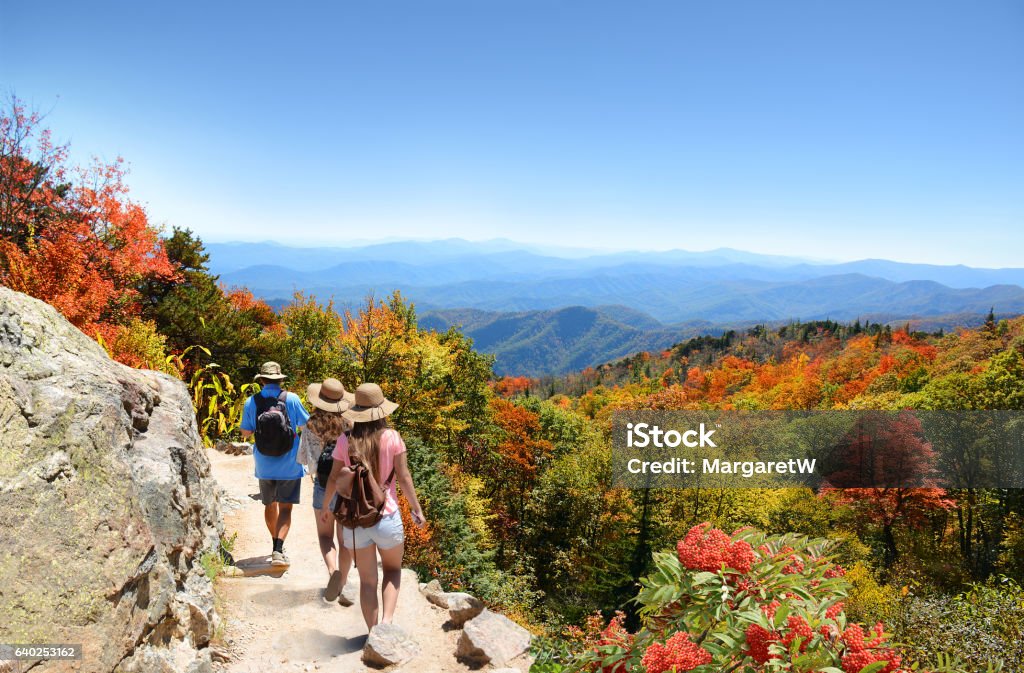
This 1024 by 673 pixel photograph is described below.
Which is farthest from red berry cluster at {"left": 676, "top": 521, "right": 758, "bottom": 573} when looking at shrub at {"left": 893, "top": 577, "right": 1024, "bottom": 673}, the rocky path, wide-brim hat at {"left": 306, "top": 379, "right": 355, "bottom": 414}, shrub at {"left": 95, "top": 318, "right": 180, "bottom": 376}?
shrub at {"left": 95, "top": 318, "right": 180, "bottom": 376}

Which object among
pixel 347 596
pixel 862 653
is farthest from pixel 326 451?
pixel 862 653

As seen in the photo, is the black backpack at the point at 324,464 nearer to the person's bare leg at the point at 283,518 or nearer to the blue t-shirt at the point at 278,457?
the blue t-shirt at the point at 278,457

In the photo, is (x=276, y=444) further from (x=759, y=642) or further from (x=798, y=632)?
(x=798, y=632)

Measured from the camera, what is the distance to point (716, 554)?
2484 mm

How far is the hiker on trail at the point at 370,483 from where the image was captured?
16.0 ft

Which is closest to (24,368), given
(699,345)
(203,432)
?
(203,432)

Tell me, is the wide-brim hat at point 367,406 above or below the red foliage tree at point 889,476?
above

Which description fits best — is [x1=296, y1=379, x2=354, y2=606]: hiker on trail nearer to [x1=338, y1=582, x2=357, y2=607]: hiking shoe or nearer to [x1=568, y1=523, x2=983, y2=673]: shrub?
[x1=338, y1=582, x2=357, y2=607]: hiking shoe

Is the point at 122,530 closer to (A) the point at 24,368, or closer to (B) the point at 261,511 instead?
(A) the point at 24,368

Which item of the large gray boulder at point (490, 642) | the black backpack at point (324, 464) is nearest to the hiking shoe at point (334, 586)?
the black backpack at point (324, 464)

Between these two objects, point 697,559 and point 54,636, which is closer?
point 697,559

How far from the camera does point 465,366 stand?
86.8 feet

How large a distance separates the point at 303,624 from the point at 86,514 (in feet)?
9.59

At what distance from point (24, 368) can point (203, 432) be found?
10.6m
